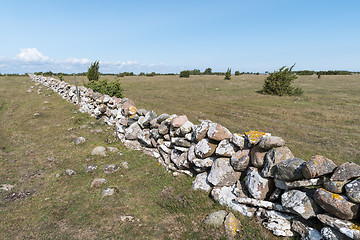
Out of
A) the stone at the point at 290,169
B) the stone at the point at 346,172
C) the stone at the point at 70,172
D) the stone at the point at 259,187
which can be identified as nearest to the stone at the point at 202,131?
the stone at the point at 259,187

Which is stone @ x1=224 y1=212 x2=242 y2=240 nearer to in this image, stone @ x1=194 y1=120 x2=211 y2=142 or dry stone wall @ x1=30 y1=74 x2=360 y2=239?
dry stone wall @ x1=30 y1=74 x2=360 y2=239

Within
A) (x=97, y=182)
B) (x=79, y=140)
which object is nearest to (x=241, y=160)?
(x=97, y=182)

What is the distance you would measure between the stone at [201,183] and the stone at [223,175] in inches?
9.9

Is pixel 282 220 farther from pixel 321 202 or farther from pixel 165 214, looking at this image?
pixel 165 214

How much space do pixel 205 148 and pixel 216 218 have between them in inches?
88.5

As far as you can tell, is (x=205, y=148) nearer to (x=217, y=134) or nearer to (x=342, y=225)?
(x=217, y=134)

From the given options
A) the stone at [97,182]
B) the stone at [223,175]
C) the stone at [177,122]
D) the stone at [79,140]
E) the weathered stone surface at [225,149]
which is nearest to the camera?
the stone at [223,175]

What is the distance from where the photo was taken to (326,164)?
4.04m

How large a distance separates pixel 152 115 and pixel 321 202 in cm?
763

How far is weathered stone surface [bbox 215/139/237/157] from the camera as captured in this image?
19.5ft

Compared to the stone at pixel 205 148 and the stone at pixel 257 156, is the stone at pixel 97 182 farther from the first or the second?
the stone at pixel 257 156

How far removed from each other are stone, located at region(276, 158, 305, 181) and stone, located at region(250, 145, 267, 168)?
1.82ft

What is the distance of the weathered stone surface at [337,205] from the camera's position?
11.6 ft

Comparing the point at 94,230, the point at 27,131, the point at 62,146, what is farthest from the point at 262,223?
the point at 27,131
